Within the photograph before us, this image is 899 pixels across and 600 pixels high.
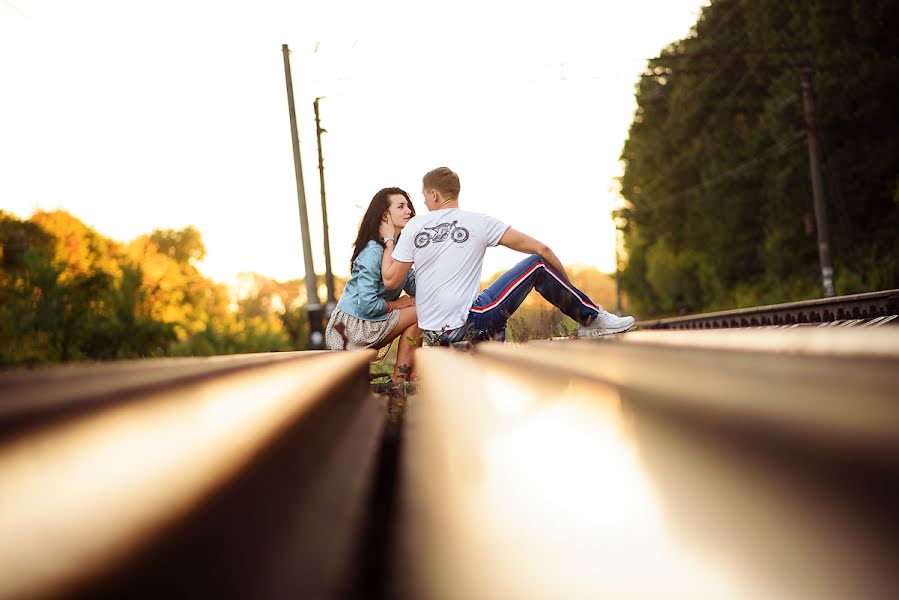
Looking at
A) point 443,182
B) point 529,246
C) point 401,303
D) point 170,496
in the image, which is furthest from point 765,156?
point 170,496

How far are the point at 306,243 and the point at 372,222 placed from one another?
15783 mm

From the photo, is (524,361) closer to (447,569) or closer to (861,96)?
(447,569)

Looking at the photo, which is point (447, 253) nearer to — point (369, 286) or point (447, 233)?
point (447, 233)

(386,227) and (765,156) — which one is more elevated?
(765,156)

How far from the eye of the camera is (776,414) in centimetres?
30

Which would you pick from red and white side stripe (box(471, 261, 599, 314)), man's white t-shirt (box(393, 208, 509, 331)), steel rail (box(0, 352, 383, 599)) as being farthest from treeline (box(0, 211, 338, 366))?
steel rail (box(0, 352, 383, 599))

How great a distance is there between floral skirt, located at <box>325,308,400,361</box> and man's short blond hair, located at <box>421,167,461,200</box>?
91cm

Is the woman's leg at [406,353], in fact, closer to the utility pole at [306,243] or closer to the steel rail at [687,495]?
the steel rail at [687,495]

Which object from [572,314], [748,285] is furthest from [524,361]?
[748,285]

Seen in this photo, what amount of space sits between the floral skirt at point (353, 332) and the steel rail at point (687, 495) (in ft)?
14.6

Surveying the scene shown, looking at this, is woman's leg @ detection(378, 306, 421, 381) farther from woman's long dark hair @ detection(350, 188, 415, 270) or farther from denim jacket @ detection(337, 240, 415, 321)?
woman's long dark hair @ detection(350, 188, 415, 270)

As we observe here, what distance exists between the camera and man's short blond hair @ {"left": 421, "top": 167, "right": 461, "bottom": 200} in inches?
196

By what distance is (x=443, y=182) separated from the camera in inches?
198

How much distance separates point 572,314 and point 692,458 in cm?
385
